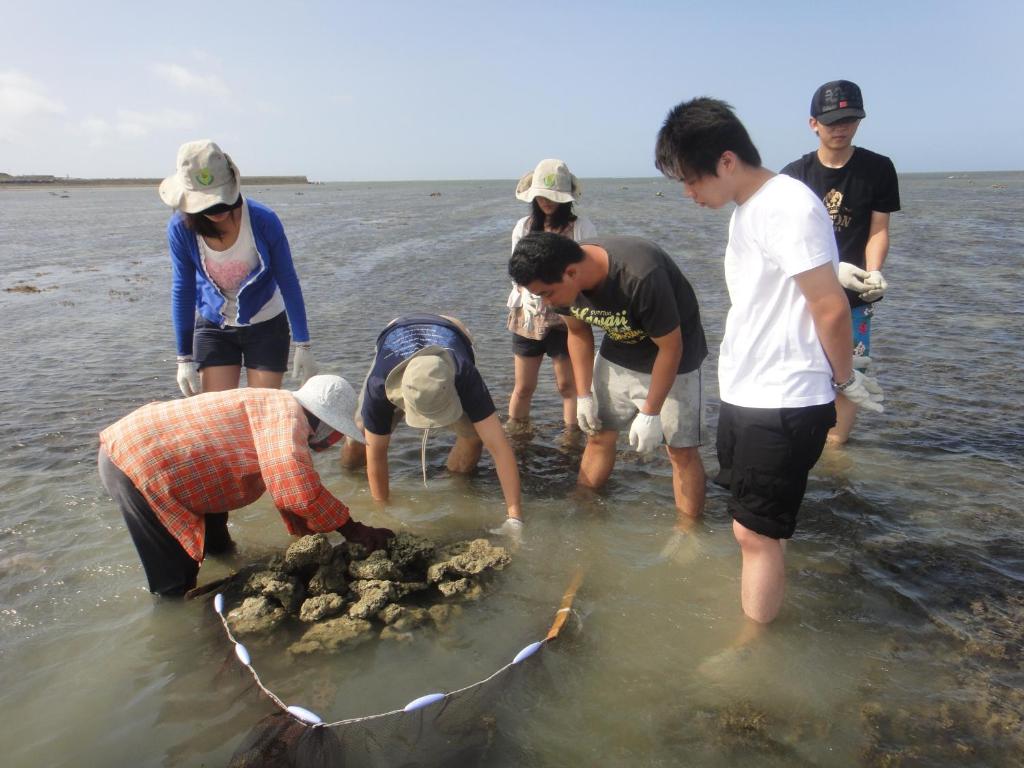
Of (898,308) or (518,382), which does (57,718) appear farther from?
(898,308)

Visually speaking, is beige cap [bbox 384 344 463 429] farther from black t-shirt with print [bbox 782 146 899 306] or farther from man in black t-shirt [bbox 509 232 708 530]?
black t-shirt with print [bbox 782 146 899 306]

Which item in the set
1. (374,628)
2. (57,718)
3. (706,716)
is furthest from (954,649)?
(57,718)

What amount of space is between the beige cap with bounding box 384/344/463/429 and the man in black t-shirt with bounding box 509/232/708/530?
0.61 metres

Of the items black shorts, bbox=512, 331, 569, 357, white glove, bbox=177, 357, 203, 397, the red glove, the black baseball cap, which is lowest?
the red glove

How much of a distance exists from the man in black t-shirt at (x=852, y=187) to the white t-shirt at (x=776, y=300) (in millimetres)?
1723

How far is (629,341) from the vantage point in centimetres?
371

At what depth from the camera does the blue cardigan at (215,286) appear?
395 centimetres

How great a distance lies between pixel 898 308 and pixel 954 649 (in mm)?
7724

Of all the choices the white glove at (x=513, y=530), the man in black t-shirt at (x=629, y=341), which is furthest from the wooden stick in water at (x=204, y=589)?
the man in black t-shirt at (x=629, y=341)

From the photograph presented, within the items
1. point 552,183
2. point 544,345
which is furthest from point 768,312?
point 544,345

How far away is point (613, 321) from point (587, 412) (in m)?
0.61

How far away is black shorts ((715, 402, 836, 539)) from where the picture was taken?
96.9 inches

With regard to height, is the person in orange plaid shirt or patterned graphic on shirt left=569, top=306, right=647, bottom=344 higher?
patterned graphic on shirt left=569, top=306, right=647, bottom=344

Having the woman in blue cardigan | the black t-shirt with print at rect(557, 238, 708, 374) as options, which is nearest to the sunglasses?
the woman in blue cardigan
